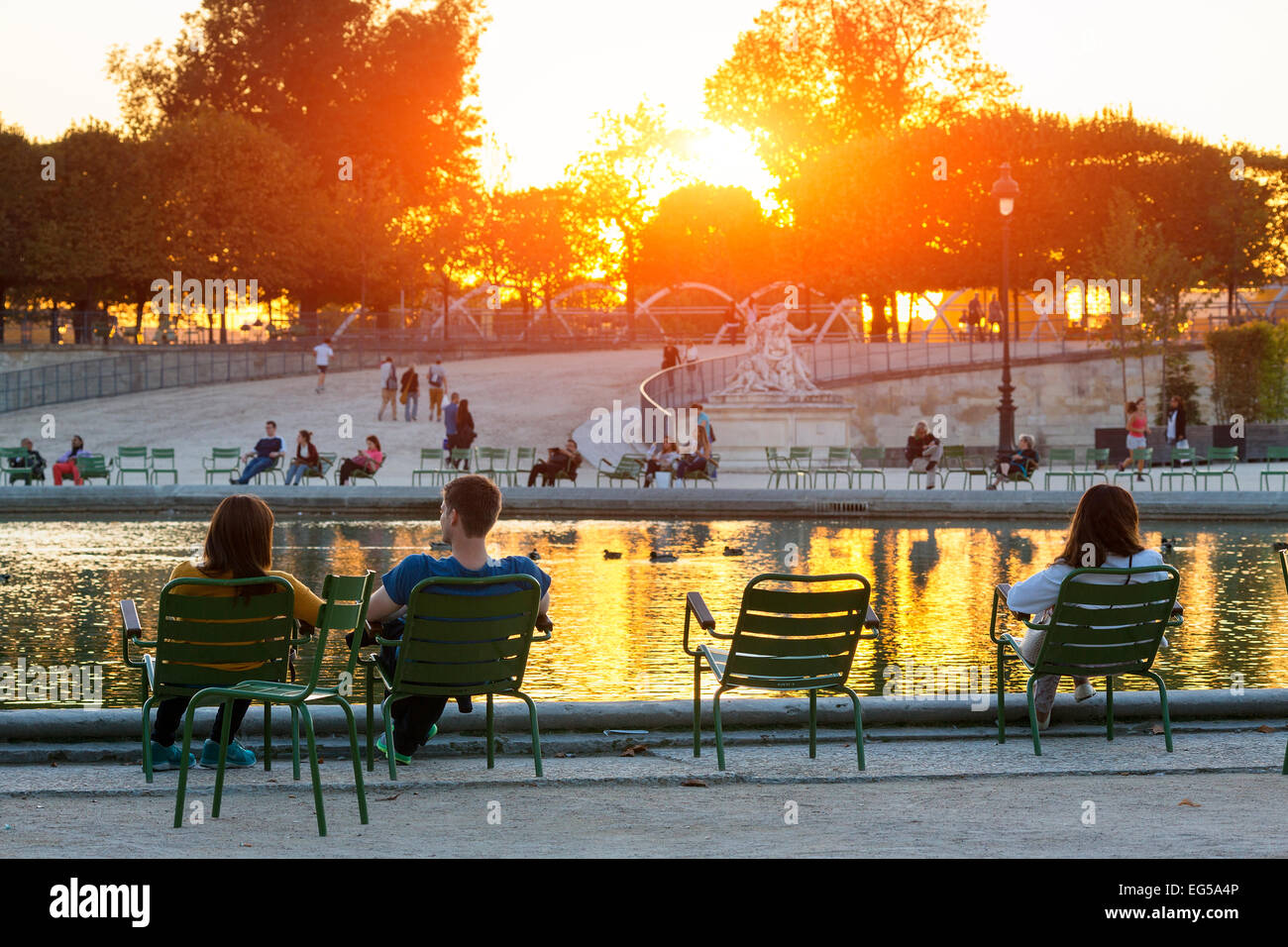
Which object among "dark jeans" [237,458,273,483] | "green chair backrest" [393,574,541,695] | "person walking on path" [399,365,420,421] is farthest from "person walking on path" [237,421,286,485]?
"green chair backrest" [393,574,541,695]

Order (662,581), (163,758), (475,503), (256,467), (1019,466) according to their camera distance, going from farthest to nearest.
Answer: (1019,466) → (256,467) → (662,581) → (163,758) → (475,503)

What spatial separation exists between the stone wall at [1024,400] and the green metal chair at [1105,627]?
3845cm

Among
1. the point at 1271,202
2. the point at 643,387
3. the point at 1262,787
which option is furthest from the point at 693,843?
the point at 1271,202

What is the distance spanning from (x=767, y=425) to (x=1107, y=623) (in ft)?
83.7

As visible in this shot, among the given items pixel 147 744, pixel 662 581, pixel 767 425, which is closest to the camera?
pixel 147 744

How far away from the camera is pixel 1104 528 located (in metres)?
7.39

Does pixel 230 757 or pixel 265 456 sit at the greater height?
pixel 265 456

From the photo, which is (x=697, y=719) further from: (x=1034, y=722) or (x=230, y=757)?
(x=230, y=757)

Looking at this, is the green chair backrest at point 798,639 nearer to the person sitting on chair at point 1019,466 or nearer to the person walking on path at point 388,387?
the person sitting on chair at point 1019,466

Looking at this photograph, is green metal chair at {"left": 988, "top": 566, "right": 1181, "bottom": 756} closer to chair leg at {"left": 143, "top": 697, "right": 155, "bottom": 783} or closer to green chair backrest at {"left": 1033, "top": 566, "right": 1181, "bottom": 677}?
green chair backrest at {"left": 1033, "top": 566, "right": 1181, "bottom": 677}

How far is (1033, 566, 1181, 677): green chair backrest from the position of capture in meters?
7.19

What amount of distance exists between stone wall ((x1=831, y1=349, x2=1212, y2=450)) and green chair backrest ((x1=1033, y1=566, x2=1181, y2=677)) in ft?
126

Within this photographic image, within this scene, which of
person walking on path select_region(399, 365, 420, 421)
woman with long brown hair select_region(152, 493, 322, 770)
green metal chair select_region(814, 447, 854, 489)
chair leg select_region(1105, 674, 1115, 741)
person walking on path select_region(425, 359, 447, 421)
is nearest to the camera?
woman with long brown hair select_region(152, 493, 322, 770)

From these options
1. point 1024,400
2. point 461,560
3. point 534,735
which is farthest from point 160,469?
point 1024,400
